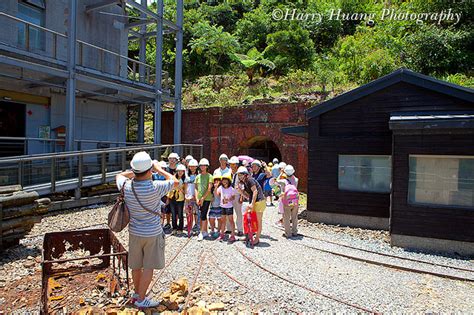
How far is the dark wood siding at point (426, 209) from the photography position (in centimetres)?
782

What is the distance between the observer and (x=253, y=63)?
27.6 meters

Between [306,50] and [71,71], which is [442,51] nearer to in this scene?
[306,50]

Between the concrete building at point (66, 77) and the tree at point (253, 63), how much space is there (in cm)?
941

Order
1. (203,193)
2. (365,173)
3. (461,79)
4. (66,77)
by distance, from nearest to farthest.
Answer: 1. (203,193)
2. (365,173)
3. (66,77)
4. (461,79)

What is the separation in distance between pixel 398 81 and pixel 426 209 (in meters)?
3.46


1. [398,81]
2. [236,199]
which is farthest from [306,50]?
[236,199]

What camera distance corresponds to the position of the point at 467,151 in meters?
7.86

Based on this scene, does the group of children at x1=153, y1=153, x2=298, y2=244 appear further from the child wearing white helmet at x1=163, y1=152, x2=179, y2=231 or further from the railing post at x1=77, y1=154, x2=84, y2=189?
the railing post at x1=77, y1=154, x2=84, y2=189

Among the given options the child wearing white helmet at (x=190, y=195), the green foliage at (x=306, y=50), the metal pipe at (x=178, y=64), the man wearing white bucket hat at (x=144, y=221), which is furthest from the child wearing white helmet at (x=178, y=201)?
the green foliage at (x=306, y=50)

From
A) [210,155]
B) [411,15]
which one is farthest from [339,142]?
[411,15]

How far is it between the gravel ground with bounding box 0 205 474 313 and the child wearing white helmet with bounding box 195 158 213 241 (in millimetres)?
523

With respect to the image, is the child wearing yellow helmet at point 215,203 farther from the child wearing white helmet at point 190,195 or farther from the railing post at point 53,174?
the railing post at point 53,174

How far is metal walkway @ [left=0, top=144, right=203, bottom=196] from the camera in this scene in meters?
8.92

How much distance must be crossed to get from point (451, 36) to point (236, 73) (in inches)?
548
